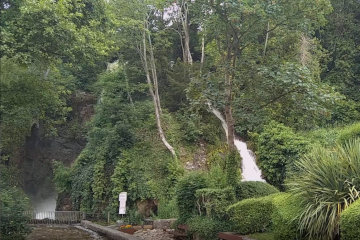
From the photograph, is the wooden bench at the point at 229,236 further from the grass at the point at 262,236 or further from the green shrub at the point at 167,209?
the green shrub at the point at 167,209

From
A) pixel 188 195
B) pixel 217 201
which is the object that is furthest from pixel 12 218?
pixel 217 201

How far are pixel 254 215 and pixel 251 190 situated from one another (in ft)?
7.10

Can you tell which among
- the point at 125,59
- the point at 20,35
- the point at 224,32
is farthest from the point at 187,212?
the point at 125,59

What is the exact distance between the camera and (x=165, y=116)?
21.4 m

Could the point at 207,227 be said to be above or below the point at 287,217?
below

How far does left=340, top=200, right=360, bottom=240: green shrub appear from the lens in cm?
588

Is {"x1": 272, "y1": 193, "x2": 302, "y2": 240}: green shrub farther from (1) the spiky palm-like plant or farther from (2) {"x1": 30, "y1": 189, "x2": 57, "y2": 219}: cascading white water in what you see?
(2) {"x1": 30, "y1": 189, "x2": 57, "y2": 219}: cascading white water

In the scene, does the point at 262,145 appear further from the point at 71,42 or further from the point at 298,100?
the point at 71,42

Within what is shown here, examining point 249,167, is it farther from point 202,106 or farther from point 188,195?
point 188,195

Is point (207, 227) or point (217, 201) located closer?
point (207, 227)

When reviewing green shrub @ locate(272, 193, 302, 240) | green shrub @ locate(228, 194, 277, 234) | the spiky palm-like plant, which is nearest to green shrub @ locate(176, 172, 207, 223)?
green shrub @ locate(228, 194, 277, 234)

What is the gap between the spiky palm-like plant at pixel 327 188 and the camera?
22.3 feet

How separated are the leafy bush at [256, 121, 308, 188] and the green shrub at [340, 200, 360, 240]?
37.4 ft

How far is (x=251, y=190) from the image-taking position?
36.6ft
